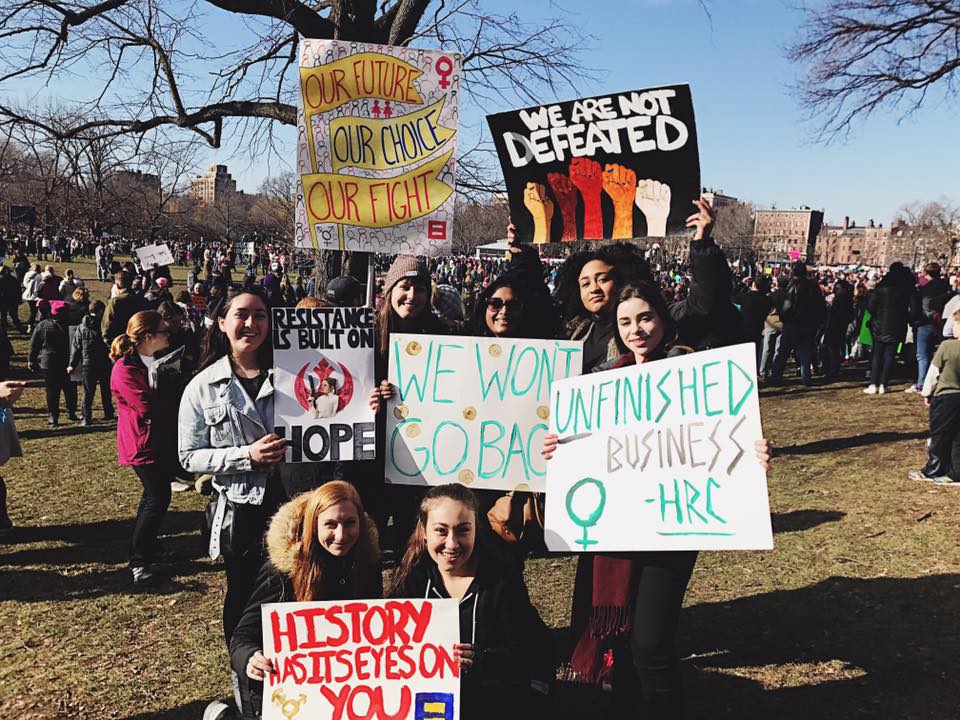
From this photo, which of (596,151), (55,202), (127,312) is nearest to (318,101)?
(596,151)

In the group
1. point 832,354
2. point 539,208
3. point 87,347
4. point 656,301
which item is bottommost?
point 832,354

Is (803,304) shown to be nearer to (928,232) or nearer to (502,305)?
(502,305)

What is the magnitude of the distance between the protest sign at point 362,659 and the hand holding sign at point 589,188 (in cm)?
232

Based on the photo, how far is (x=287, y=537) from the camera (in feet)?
9.66

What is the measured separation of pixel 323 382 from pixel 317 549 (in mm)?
904

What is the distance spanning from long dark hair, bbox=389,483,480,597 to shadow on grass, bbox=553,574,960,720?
3.90ft

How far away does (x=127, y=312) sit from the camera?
31.7 ft

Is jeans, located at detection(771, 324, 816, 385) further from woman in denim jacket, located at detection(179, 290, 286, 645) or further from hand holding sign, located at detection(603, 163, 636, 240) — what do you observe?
woman in denim jacket, located at detection(179, 290, 286, 645)

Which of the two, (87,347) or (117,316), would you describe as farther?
(87,347)

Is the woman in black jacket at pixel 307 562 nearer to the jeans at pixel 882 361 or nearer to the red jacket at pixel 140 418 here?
the red jacket at pixel 140 418

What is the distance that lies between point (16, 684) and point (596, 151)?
4.23 meters

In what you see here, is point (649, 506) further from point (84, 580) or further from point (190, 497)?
point (190, 497)

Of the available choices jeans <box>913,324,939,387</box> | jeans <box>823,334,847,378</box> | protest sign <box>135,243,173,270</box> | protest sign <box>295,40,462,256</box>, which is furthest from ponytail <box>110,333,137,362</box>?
jeans <box>823,334,847,378</box>

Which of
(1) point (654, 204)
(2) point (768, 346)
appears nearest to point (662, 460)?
(1) point (654, 204)
